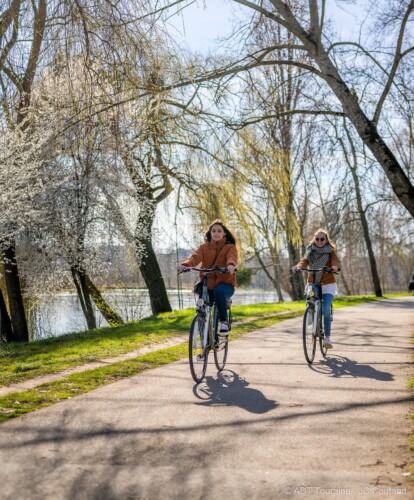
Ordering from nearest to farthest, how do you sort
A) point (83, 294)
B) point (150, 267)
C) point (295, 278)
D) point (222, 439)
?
point (222, 439) → point (83, 294) → point (150, 267) → point (295, 278)

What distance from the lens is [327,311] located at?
905cm

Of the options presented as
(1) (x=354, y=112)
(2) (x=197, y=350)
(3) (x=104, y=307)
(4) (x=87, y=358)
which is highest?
(1) (x=354, y=112)

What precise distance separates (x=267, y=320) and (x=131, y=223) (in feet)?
15.1

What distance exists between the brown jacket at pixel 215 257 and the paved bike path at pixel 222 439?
1.14m

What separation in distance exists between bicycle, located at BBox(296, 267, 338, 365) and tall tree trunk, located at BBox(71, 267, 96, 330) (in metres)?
9.47

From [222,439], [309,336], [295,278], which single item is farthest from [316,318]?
[295,278]

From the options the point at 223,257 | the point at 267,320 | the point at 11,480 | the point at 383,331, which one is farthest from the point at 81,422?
the point at 267,320

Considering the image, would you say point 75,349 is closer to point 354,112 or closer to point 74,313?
point 354,112

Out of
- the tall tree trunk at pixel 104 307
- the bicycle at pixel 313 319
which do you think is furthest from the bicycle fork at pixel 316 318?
the tall tree trunk at pixel 104 307

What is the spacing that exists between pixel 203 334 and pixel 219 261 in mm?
1031

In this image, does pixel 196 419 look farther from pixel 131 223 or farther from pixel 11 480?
pixel 131 223

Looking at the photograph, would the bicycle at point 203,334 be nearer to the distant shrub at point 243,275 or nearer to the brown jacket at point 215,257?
the brown jacket at point 215,257

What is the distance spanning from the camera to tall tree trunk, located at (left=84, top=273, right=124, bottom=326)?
1869 cm

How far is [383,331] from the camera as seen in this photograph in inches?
487
